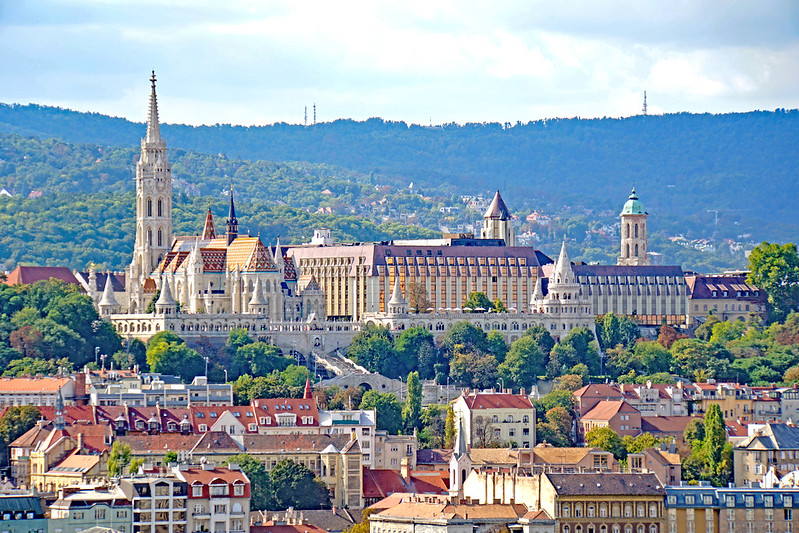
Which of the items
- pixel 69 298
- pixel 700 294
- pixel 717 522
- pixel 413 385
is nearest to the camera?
pixel 717 522

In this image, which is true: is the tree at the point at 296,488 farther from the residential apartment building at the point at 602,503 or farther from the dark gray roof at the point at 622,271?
the dark gray roof at the point at 622,271

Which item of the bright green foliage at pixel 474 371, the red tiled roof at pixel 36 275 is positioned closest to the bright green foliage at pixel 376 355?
the bright green foliage at pixel 474 371

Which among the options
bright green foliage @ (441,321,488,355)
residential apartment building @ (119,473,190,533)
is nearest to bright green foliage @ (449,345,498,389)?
bright green foliage @ (441,321,488,355)

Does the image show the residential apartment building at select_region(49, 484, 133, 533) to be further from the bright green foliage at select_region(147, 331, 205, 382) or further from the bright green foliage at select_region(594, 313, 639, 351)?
the bright green foliage at select_region(594, 313, 639, 351)

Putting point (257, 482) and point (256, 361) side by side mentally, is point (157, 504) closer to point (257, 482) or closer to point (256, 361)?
point (257, 482)

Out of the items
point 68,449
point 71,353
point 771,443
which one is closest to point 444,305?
point 71,353

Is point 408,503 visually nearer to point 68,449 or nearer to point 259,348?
point 68,449
